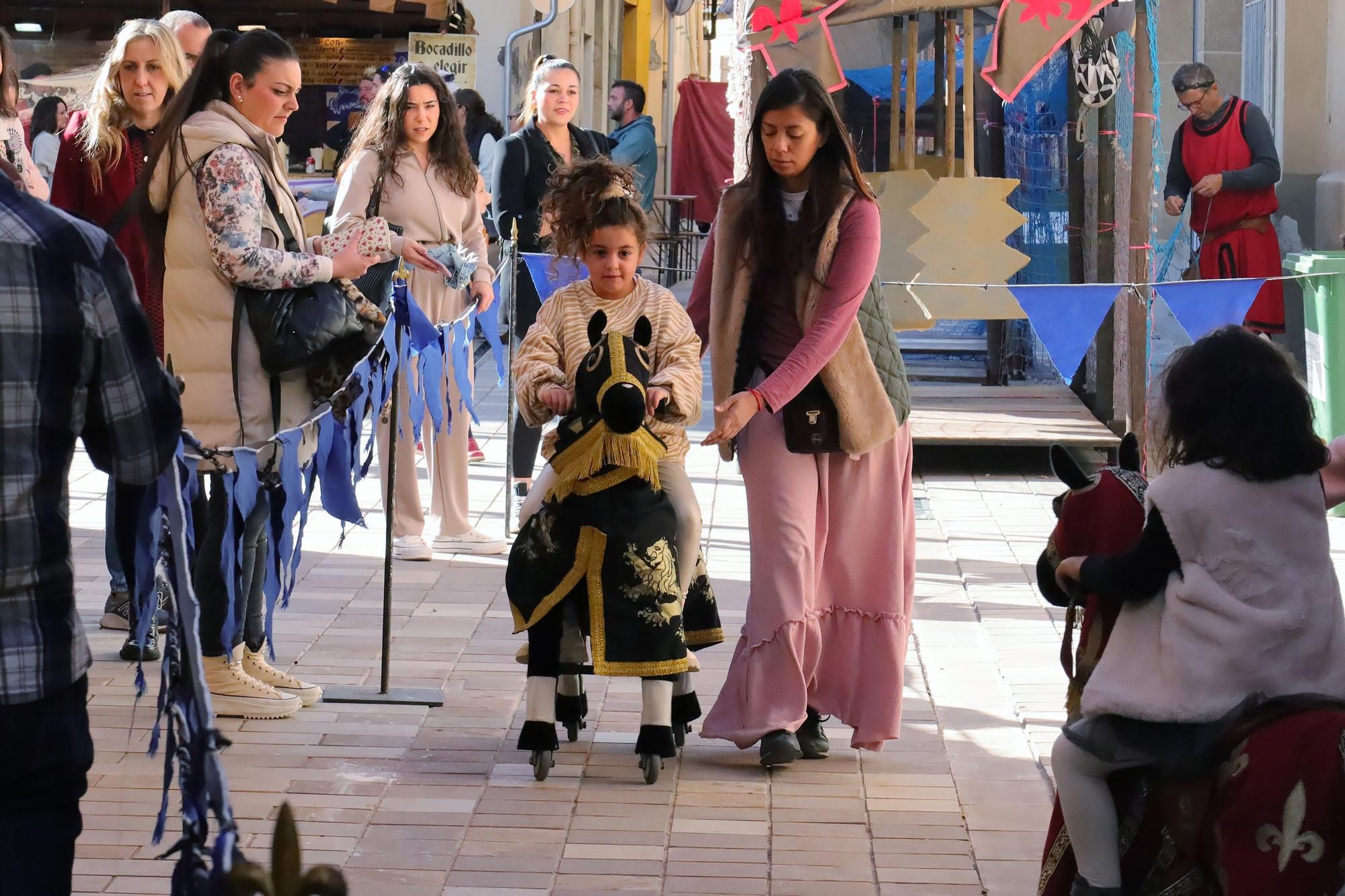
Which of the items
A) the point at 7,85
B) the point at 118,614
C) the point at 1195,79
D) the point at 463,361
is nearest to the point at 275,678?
the point at 118,614

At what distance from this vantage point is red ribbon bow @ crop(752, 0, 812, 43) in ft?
29.1

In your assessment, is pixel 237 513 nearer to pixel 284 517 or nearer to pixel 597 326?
pixel 284 517

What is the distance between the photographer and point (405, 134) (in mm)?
7141

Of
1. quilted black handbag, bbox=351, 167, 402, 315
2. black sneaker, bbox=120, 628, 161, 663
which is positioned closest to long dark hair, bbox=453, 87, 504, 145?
quilted black handbag, bbox=351, 167, 402, 315

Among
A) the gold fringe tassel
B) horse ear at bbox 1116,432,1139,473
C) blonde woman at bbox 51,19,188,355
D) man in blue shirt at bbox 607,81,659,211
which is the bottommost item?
the gold fringe tassel

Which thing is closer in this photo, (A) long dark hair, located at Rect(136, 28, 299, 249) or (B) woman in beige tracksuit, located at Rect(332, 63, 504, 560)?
(A) long dark hair, located at Rect(136, 28, 299, 249)

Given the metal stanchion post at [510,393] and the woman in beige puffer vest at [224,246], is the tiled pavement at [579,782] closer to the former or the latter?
the woman in beige puffer vest at [224,246]

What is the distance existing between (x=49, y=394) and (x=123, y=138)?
3.71 meters

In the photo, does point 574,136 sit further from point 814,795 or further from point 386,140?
point 814,795

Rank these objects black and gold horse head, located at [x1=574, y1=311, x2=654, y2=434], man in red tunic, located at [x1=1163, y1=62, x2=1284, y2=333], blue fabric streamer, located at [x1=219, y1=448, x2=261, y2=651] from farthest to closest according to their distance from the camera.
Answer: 1. man in red tunic, located at [x1=1163, y1=62, x2=1284, y2=333]
2. blue fabric streamer, located at [x1=219, y1=448, x2=261, y2=651]
3. black and gold horse head, located at [x1=574, y1=311, x2=654, y2=434]

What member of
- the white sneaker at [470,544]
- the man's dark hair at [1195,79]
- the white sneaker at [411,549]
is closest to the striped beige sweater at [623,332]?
the white sneaker at [411,549]

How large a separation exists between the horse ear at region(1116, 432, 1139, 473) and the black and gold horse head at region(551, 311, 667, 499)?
1320 millimetres

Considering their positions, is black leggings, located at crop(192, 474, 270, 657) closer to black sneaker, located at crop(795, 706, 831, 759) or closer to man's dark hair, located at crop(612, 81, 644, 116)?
black sneaker, located at crop(795, 706, 831, 759)

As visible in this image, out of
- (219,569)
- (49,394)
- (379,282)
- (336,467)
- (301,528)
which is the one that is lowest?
(219,569)
